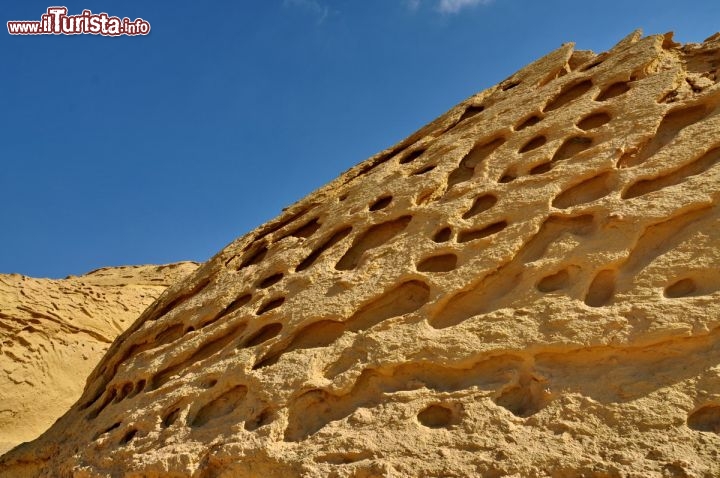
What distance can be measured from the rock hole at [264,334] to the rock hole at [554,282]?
1660 mm

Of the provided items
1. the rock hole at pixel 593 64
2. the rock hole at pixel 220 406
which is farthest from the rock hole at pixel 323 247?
the rock hole at pixel 593 64

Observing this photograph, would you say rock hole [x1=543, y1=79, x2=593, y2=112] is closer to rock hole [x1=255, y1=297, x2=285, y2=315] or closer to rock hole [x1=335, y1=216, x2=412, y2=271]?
rock hole [x1=335, y1=216, x2=412, y2=271]

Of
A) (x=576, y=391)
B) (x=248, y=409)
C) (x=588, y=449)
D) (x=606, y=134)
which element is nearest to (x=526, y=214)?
(x=606, y=134)

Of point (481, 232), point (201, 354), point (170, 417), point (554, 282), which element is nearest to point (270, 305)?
point (201, 354)

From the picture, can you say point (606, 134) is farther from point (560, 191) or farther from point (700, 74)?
point (700, 74)

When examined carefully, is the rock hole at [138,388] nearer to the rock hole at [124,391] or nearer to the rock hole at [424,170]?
the rock hole at [124,391]

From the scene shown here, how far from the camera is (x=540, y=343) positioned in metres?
2.93

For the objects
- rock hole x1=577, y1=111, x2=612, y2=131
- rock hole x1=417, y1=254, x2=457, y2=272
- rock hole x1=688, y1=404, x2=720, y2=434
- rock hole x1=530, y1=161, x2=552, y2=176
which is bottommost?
rock hole x1=688, y1=404, x2=720, y2=434

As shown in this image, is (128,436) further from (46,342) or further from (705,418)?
(46,342)

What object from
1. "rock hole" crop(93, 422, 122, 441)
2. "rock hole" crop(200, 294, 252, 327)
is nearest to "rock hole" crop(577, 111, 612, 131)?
"rock hole" crop(200, 294, 252, 327)

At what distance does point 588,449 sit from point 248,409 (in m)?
1.79

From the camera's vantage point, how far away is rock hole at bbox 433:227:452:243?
399cm

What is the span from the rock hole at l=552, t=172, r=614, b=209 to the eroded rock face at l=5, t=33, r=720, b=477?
0.04 ft

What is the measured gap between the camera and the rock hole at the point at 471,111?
5.58 metres
